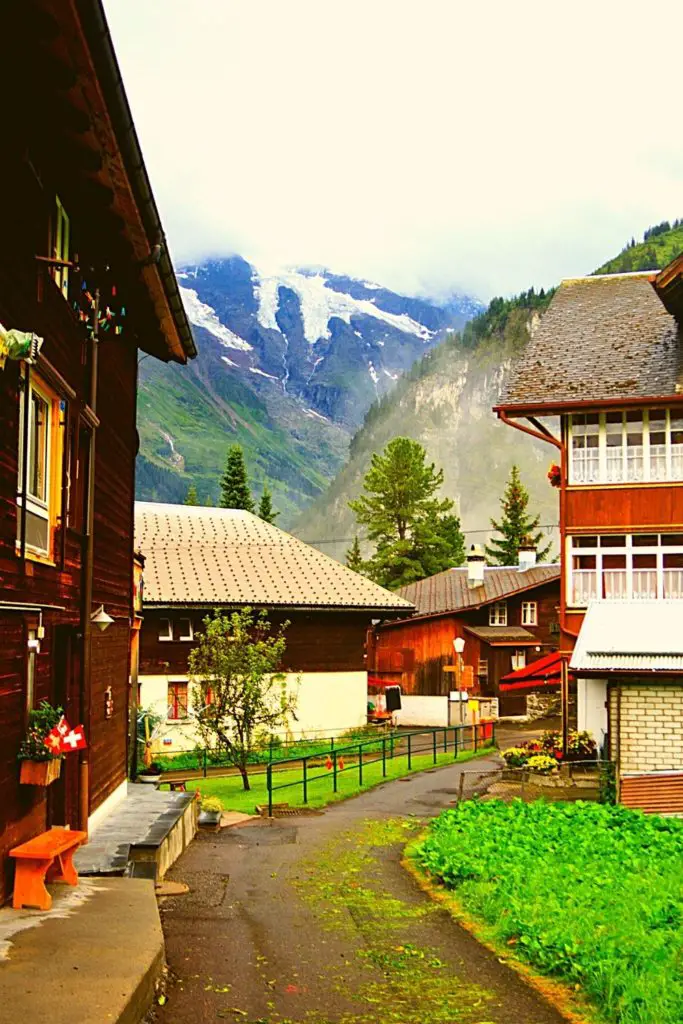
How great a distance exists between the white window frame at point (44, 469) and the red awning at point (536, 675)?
118 ft

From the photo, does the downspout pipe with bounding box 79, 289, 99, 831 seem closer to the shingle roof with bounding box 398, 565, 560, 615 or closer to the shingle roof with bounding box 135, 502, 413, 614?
the shingle roof with bounding box 135, 502, 413, 614

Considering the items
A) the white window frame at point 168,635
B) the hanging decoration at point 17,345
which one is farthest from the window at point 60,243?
the white window frame at point 168,635

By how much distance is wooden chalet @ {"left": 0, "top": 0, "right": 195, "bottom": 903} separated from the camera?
376 inches

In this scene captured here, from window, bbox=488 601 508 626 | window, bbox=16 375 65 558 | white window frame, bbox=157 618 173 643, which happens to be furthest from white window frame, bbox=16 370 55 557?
window, bbox=488 601 508 626

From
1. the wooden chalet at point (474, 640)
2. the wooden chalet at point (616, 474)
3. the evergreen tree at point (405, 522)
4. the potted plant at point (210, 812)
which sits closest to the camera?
the potted plant at point (210, 812)

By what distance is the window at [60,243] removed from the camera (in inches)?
492

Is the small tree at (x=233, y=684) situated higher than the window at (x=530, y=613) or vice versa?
the window at (x=530, y=613)

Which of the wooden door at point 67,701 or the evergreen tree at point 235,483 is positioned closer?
the wooden door at point 67,701

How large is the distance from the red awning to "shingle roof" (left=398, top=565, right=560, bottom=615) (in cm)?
373

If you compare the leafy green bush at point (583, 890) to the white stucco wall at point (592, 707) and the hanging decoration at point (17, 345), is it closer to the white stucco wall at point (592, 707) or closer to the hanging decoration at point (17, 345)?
the hanging decoration at point (17, 345)

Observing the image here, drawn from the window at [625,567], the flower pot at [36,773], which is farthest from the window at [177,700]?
the flower pot at [36,773]

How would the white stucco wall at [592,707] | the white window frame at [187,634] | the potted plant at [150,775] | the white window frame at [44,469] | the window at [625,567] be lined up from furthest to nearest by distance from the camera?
the white window frame at [187,634]
the window at [625,567]
the white stucco wall at [592,707]
the potted plant at [150,775]
the white window frame at [44,469]

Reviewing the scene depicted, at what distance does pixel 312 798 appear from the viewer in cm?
2512

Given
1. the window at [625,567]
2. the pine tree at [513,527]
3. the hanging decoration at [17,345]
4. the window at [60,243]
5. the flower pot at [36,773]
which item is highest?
the pine tree at [513,527]
